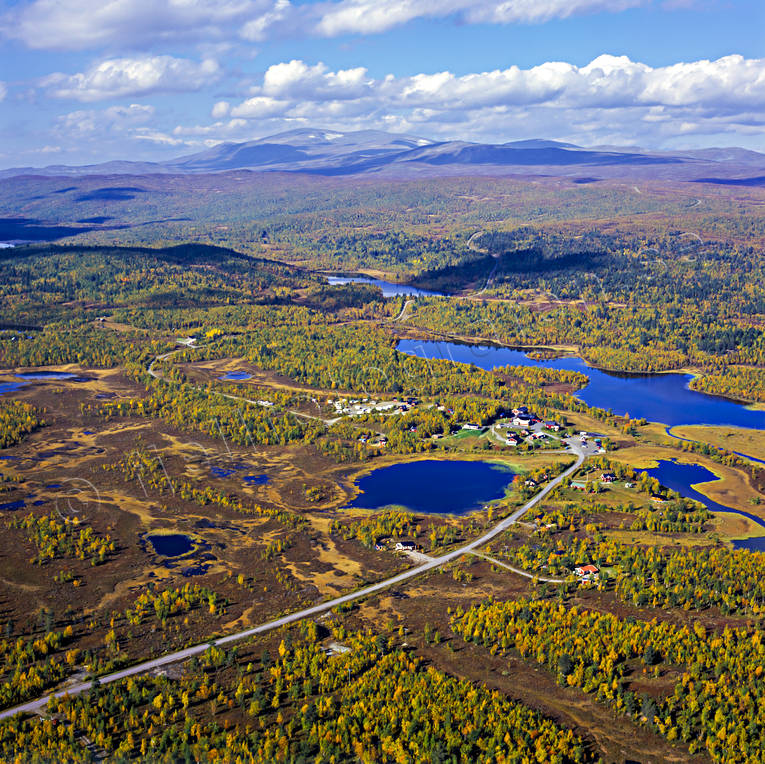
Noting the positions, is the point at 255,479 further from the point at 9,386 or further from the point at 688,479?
the point at 9,386

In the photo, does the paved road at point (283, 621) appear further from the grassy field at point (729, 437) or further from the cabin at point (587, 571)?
the grassy field at point (729, 437)

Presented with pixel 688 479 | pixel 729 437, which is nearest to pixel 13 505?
pixel 688 479

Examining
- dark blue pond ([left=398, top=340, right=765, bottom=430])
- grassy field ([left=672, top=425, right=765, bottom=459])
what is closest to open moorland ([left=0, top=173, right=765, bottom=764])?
grassy field ([left=672, top=425, right=765, bottom=459])

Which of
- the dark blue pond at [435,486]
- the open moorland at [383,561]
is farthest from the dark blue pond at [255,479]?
the dark blue pond at [435,486]

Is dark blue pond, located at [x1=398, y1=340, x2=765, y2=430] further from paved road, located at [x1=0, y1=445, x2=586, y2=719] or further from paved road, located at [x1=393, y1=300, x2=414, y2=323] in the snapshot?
paved road, located at [x1=0, y1=445, x2=586, y2=719]

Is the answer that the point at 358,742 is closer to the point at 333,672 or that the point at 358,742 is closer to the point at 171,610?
the point at 333,672
